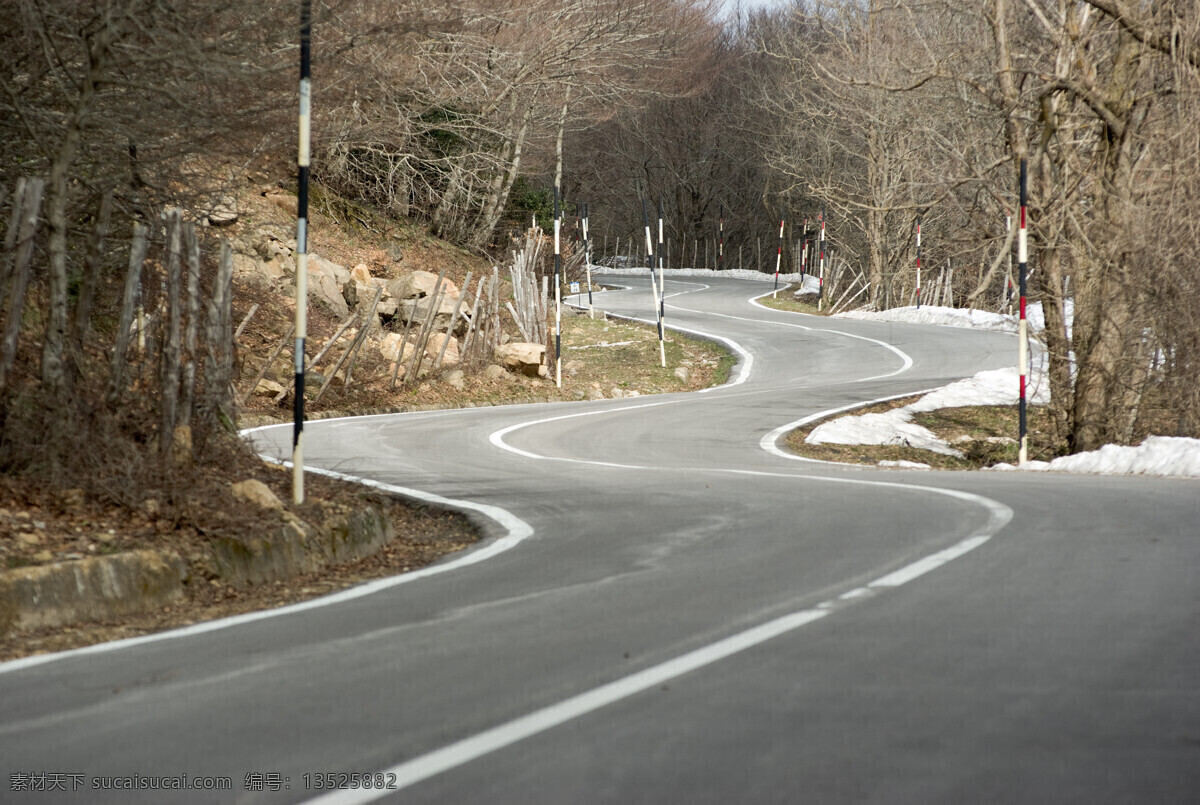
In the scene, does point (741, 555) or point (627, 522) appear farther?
point (627, 522)

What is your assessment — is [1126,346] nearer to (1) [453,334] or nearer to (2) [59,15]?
(2) [59,15]

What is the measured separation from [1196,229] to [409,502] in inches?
341

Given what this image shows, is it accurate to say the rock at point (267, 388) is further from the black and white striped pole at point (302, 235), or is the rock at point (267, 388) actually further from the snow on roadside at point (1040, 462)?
the black and white striped pole at point (302, 235)

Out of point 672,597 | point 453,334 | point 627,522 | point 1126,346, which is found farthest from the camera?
point 453,334

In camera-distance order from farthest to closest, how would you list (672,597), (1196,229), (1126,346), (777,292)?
(777,292) → (1126,346) → (1196,229) → (672,597)

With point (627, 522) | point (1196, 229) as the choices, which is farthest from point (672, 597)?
point (1196, 229)

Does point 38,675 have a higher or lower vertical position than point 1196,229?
lower

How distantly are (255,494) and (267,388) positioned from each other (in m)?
11.9

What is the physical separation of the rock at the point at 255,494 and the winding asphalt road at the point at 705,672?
1.26 m

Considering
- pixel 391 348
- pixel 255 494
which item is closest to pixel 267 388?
pixel 391 348

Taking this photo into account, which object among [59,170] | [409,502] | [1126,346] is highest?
[59,170]

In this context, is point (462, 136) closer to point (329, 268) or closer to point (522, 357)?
point (329, 268)

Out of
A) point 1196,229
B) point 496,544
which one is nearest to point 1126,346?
point 1196,229

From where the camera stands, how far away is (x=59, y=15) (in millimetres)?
7973
